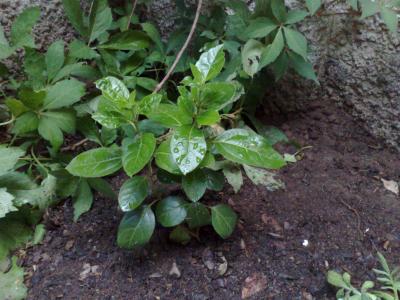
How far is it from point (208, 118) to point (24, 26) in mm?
681

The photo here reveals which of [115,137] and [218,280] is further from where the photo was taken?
[115,137]

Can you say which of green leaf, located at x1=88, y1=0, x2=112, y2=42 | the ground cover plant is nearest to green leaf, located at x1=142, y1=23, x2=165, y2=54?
the ground cover plant

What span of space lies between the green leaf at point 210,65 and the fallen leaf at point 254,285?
1.67 feet

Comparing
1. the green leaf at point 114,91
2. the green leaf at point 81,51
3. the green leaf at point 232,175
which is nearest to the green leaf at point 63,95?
the green leaf at point 81,51

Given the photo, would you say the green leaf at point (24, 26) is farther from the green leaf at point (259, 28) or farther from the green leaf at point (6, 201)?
the green leaf at point (259, 28)

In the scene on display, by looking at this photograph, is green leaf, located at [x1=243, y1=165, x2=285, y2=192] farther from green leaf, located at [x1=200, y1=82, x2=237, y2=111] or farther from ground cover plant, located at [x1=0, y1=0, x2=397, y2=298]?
green leaf, located at [x1=200, y1=82, x2=237, y2=111]

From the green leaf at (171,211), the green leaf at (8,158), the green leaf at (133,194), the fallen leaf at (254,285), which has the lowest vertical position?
the fallen leaf at (254,285)

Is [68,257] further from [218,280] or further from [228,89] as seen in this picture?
[228,89]

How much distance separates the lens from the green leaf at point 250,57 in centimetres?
134

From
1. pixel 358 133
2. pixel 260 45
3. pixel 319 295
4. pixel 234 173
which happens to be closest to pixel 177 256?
pixel 234 173

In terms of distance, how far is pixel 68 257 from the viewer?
124 cm

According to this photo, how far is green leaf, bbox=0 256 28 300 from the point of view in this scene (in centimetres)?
114

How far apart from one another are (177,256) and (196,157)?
0.34 m

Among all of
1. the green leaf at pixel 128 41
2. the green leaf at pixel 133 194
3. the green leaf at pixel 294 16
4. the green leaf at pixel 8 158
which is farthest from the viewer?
the green leaf at pixel 128 41
